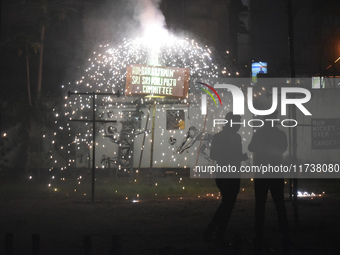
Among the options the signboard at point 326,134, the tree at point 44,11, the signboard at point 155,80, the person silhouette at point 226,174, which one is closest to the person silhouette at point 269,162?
the person silhouette at point 226,174

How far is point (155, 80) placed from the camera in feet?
47.4

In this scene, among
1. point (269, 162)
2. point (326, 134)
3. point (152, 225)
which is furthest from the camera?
point (326, 134)

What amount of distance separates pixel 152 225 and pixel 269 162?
2438 millimetres

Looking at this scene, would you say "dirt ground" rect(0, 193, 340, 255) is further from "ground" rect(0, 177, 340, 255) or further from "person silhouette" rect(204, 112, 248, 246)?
"person silhouette" rect(204, 112, 248, 246)

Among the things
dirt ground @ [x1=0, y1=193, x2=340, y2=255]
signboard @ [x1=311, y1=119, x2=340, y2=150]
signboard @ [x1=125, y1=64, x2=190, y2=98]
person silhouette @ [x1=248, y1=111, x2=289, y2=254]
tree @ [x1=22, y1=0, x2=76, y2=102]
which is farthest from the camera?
signboard @ [x1=311, y1=119, x2=340, y2=150]

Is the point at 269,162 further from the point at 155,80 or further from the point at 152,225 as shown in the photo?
the point at 155,80

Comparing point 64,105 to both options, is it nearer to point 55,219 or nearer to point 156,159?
point 156,159

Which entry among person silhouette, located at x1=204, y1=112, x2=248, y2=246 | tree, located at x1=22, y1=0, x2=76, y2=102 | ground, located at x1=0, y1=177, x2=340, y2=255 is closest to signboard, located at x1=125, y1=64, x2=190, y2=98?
ground, located at x1=0, y1=177, x2=340, y2=255

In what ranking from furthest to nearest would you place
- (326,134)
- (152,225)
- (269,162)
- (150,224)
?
(326,134)
(150,224)
(152,225)
(269,162)

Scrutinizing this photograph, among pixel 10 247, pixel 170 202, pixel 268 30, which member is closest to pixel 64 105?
pixel 170 202

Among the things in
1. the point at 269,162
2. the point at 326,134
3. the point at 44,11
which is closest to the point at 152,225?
the point at 269,162

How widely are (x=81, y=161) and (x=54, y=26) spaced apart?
5806 millimetres

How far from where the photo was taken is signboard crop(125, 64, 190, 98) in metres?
14.4

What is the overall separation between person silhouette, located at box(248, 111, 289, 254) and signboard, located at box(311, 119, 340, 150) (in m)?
11.5
